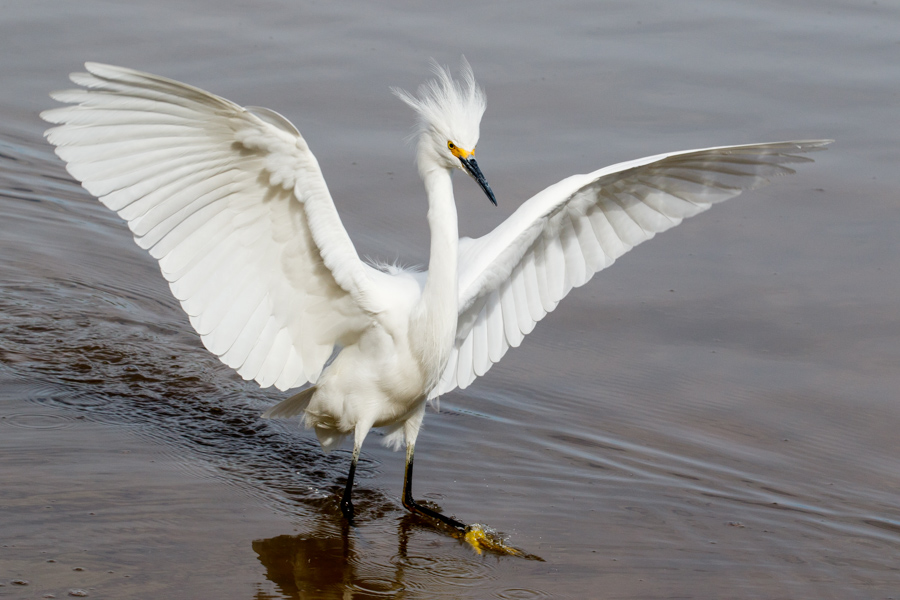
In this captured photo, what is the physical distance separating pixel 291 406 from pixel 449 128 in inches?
60.5

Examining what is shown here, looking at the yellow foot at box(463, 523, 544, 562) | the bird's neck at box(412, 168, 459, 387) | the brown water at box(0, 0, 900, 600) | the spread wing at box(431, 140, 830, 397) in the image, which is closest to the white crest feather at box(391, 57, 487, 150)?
the bird's neck at box(412, 168, 459, 387)

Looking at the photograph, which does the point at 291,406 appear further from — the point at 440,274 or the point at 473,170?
the point at 473,170

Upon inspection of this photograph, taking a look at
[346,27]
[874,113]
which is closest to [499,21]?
[346,27]

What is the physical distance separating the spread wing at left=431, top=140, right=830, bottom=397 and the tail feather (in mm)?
623

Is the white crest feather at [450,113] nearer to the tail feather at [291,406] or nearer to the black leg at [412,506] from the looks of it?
the tail feather at [291,406]

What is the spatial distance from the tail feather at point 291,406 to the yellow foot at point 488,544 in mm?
946

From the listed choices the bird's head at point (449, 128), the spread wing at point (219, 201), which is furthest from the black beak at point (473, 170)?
the spread wing at point (219, 201)

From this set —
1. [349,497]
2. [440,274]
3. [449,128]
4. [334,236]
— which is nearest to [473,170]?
[449,128]

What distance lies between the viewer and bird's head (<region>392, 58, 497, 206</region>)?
4.33 metres

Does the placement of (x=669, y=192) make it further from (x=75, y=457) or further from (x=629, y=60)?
(x=629, y=60)

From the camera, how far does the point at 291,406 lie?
16.5 feet

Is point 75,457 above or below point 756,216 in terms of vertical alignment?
below

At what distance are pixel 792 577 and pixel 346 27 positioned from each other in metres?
6.97

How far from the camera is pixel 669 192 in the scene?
16.6 ft
